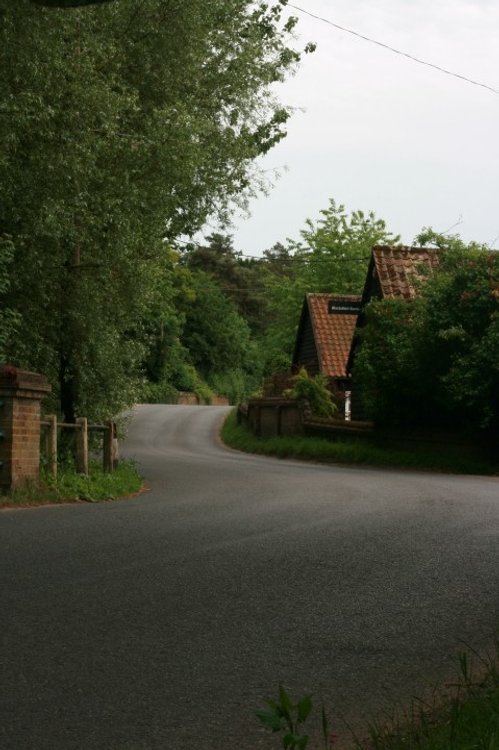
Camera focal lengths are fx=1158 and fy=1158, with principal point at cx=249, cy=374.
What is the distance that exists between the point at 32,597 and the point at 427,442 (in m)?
25.5

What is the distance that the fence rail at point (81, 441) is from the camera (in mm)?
18391

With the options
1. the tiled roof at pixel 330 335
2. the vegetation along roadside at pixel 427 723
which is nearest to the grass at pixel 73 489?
the vegetation along roadside at pixel 427 723

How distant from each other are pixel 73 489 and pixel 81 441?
84.5 inches

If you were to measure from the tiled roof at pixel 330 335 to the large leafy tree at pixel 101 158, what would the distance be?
26.7 m

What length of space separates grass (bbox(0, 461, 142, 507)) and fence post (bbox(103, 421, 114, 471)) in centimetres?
59

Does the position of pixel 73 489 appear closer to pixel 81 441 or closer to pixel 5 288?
pixel 81 441

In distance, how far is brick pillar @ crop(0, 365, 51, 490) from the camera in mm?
16516

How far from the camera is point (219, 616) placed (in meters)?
7.36

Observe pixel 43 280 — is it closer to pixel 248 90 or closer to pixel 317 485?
pixel 317 485

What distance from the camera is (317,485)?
68.6 feet

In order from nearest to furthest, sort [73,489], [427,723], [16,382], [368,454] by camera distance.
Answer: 1. [427,723]
2. [16,382]
3. [73,489]
4. [368,454]

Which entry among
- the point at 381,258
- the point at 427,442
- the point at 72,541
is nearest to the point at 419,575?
the point at 72,541

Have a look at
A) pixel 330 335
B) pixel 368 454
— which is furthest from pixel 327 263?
pixel 368 454

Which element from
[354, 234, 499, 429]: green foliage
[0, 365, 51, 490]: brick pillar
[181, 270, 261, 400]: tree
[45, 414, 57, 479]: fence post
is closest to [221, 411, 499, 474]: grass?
[354, 234, 499, 429]: green foliage
